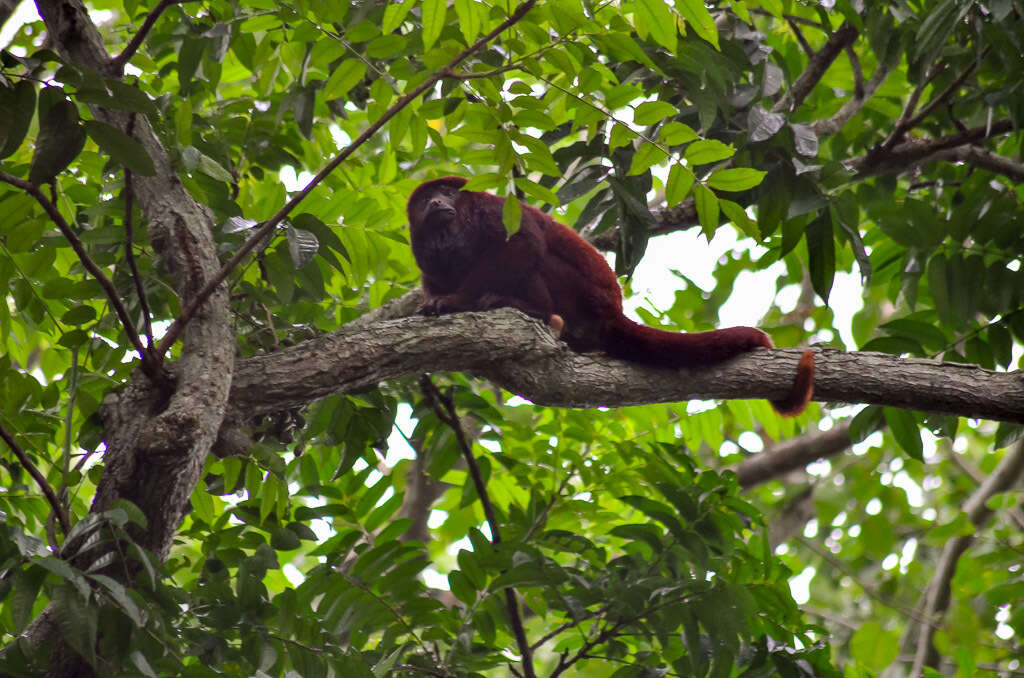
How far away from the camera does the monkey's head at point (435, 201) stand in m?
4.04

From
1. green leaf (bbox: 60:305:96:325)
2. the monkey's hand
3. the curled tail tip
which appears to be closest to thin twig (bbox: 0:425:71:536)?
green leaf (bbox: 60:305:96:325)

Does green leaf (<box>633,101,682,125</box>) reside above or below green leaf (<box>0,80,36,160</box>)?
above

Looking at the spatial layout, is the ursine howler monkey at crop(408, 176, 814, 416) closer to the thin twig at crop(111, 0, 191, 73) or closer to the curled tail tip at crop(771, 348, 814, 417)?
the curled tail tip at crop(771, 348, 814, 417)

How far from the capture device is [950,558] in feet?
Answer: 17.6

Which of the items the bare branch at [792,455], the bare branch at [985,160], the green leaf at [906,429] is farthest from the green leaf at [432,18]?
the bare branch at [792,455]

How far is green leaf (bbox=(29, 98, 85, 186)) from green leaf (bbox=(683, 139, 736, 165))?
1.57 meters

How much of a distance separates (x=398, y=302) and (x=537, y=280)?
0.62 m

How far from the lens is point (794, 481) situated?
7.76m

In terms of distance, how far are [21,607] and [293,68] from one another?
8.21 ft

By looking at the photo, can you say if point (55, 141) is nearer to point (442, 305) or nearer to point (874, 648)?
point (442, 305)

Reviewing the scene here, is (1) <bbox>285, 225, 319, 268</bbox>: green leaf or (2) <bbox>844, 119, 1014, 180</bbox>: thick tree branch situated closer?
(1) <bbox>285, 225, 319, 268</bbox>: green leaf

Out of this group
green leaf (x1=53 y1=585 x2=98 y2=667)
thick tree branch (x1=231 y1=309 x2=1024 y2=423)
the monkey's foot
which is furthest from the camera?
the monkey's foot

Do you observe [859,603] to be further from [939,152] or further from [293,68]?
[293,68]

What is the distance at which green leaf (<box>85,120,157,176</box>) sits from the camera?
218 cm
